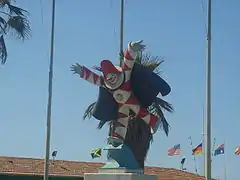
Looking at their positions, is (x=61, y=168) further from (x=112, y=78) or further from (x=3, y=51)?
(x=112, y=78)

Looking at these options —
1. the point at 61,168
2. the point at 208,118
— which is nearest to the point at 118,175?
the point at 208,118

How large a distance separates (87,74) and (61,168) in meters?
16.1

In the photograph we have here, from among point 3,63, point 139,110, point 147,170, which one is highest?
point 3,63

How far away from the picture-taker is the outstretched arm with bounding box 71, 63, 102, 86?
1936 cm

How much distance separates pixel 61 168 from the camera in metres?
34.8

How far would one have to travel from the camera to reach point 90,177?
18438 millimetres

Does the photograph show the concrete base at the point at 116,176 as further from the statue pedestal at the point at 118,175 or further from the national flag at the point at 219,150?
the national flag at the point at 219,150

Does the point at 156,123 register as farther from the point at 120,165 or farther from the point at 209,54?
the point at 209,54

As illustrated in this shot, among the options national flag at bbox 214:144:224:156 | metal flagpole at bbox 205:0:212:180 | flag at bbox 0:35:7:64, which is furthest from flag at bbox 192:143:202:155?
flag at bbox 0:35:7:64

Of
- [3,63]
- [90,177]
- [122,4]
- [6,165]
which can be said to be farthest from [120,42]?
[6,165]

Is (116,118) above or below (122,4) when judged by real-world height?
below

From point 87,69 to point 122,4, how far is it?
8.69 meters

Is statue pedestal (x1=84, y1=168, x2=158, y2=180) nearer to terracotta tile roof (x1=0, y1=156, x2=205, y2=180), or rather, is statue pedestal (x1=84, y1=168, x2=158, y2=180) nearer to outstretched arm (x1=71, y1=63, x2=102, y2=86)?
outstretched arm (x1=71, y1=63, x2=102, y2=86)

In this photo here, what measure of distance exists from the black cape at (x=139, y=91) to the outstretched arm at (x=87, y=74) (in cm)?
28
